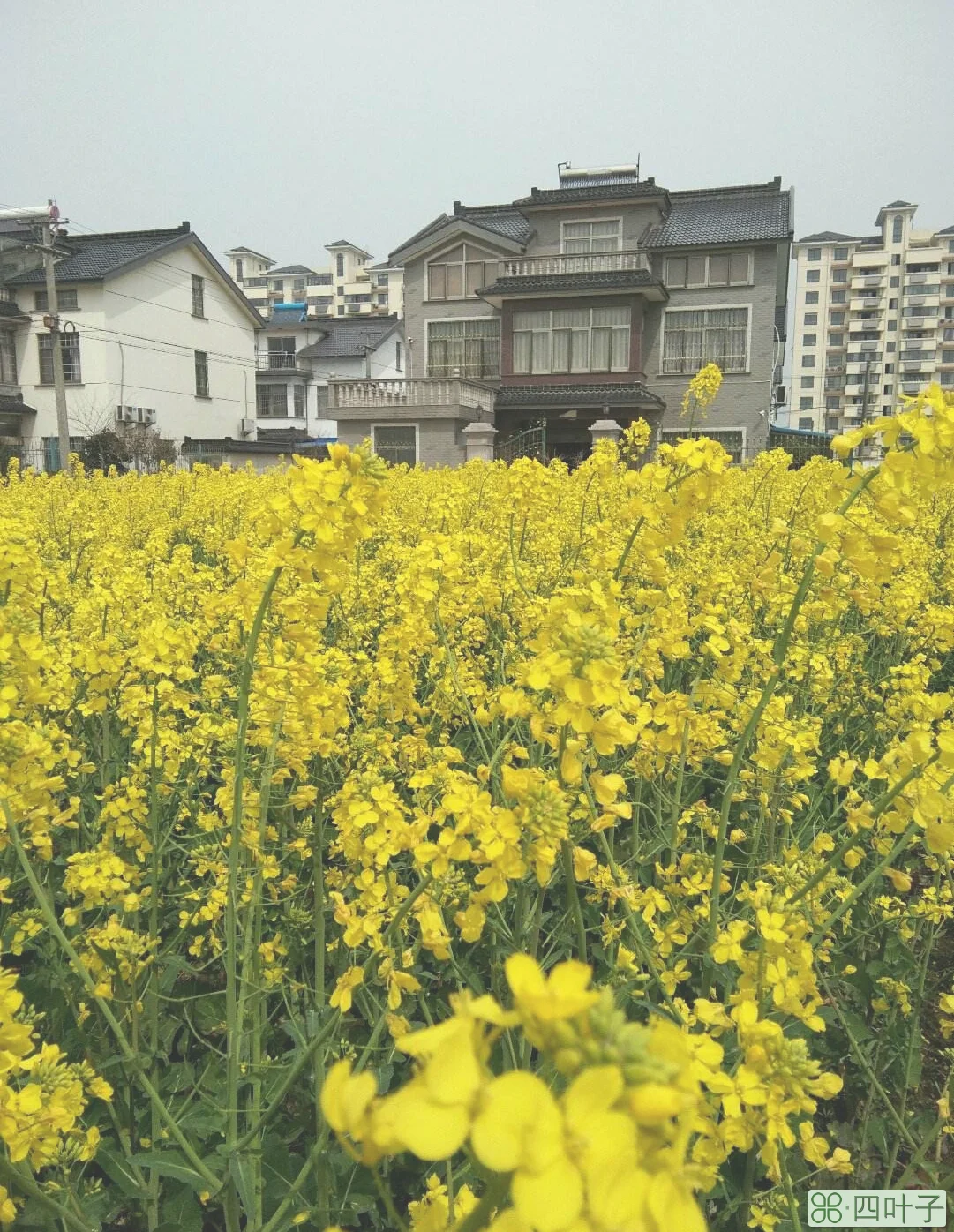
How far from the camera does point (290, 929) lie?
2350mm

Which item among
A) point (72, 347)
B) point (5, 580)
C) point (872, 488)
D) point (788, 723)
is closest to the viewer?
point (872, 488)

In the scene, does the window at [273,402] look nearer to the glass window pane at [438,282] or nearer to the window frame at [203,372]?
the window frame at [203,372]

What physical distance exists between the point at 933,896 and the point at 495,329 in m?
24.1

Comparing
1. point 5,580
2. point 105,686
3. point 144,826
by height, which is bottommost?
point 144,826

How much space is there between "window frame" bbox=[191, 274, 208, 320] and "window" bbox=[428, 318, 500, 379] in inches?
380

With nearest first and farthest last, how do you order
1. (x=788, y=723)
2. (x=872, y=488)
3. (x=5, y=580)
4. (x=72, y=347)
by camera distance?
(x=872, y=488) → (x=5, y=580) → (x=788, y=723) → (x=72, y=347)

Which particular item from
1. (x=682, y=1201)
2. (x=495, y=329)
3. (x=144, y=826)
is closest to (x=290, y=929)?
(x=144, y=826)

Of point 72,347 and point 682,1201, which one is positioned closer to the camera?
point 682,1201

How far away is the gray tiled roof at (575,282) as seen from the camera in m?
22.3

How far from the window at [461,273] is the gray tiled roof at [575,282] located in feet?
5.00

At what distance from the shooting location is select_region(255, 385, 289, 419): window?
41.0 meters

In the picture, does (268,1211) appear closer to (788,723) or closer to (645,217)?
A: (788,723)

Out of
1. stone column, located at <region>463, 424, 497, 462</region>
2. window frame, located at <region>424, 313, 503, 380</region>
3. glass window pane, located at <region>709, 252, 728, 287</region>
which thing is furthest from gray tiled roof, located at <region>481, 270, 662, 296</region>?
stone column, located at <region>463, 424, 497, 462</region>

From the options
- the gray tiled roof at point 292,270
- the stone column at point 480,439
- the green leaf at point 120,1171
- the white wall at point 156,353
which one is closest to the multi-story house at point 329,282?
the gray tiled roof at point 292,270
